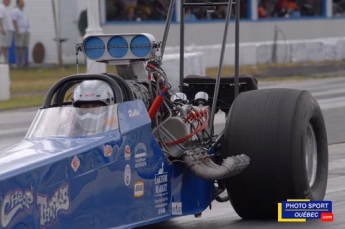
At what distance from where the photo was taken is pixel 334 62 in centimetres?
3256

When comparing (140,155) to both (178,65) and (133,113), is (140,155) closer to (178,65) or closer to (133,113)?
(133,113)

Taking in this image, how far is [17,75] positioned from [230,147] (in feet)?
71.8

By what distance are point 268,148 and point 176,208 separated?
0.95 metres

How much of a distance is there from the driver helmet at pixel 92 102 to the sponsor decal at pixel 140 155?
34 centimetres

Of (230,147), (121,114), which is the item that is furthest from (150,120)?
(230,147)

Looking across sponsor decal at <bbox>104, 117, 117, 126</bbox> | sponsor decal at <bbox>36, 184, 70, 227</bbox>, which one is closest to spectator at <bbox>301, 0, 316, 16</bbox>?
sponsor decal at <bbox>104, 117, 117, 126</bbox>

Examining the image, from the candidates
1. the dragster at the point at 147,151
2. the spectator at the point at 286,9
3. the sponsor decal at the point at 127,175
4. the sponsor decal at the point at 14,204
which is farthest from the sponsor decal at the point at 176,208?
the spectator at the point at 286,9

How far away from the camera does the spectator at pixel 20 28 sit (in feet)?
101

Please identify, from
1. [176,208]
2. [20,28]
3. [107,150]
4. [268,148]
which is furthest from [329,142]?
[20,28]

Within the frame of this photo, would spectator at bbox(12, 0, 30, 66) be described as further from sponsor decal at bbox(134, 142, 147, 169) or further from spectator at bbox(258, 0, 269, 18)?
sponsor decal at bbox(134, 142, 147, 169)

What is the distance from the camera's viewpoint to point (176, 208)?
8.03m

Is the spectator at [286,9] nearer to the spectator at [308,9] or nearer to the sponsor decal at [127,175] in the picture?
the spectator at [308,9]

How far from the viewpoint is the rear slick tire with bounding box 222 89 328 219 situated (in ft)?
27.1

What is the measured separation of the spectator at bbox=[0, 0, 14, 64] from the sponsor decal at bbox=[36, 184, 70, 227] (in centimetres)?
2399
